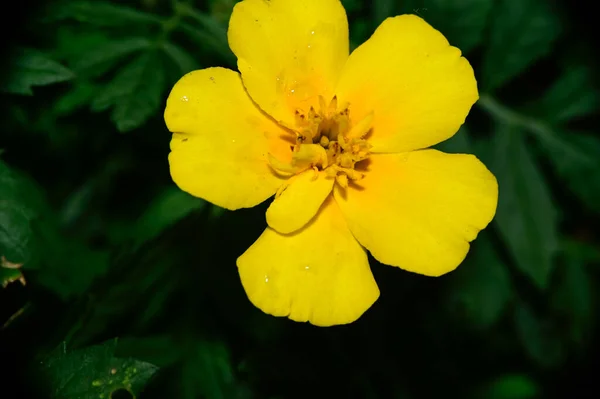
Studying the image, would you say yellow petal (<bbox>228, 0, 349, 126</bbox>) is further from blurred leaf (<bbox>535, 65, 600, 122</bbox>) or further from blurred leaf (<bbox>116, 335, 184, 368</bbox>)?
blurred leaf (<bbox>535, 65, 600, 122</bbox>)

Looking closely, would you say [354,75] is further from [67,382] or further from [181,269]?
[67,382]

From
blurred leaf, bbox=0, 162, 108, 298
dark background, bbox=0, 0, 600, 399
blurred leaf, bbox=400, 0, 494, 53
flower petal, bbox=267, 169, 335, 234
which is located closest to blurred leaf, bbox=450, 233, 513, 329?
dark background, bbox=0, 0, 600, 399

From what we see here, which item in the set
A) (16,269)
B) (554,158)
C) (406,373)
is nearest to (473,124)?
(554,158)

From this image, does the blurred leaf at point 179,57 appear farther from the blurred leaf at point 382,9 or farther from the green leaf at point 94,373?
the green leaf at point 94,373

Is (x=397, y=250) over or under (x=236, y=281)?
over

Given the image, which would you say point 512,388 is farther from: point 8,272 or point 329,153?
point 8,272

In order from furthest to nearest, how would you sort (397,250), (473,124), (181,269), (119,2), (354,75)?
(473,124) → (119,2) → (181,269) → (354,75) → (397,250)
